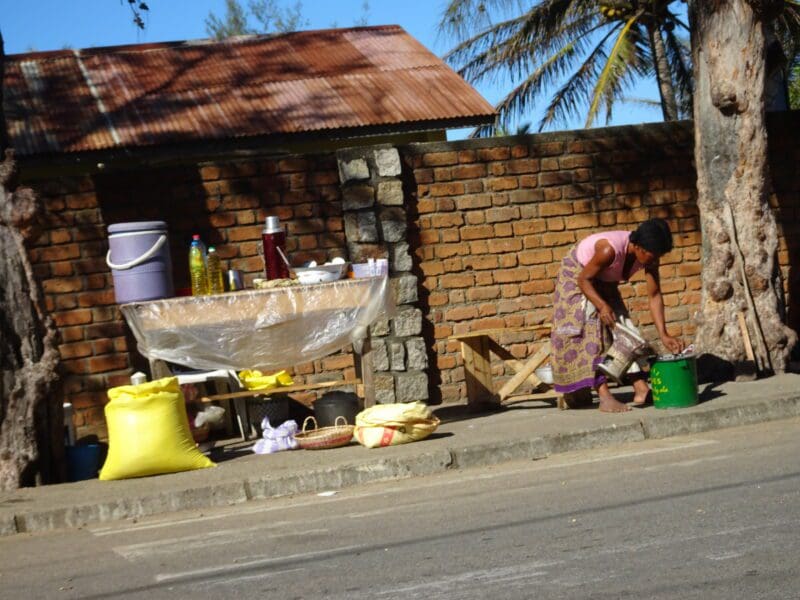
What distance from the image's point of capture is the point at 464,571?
16.7ft

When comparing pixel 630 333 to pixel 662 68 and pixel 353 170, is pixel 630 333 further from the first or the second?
pixel 662 68

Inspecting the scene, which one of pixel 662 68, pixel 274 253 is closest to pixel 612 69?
pixel 662 68

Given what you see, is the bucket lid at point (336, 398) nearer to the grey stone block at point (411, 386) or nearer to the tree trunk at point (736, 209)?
the grey stone block at point (411, 386)

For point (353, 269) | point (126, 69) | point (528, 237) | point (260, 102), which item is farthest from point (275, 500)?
point (126, 69)

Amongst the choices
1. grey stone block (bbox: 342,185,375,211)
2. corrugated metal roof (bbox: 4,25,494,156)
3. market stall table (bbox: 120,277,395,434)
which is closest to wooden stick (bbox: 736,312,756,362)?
market stall table (bbox: 120,277,395,434)

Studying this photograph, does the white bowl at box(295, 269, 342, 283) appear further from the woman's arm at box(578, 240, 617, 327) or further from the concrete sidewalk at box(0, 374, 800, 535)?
the woman's arm at box(578, 240, 617, 327)

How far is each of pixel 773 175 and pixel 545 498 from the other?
6093 millimetres

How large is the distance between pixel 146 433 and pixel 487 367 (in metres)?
3.27

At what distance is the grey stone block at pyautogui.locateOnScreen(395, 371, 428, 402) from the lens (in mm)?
10609

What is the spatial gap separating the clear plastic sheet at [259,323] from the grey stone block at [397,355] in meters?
1.38

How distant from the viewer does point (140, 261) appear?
9125mm

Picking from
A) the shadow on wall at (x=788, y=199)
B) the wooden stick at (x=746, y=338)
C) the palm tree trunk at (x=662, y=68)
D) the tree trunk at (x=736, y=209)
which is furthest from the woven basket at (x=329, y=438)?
the palm tree trunk at (x=662, y=68)

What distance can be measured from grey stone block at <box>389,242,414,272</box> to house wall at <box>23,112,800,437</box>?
2cm

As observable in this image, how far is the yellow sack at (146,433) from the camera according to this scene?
26.8 ft
